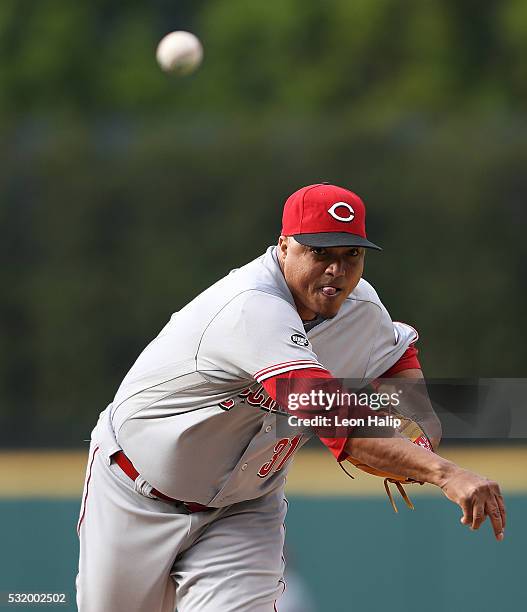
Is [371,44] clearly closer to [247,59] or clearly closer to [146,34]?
[247,59]

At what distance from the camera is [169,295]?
352 inches

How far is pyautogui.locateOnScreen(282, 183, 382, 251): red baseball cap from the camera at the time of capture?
9.60 feet

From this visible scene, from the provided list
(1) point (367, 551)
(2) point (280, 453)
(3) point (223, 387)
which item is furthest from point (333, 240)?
(1) point (367, 551)

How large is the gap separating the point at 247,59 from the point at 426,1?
1.75 metres

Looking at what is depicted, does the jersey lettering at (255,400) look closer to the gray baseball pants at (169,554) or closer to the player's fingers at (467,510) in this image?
the gray baseball pants at (169,554)

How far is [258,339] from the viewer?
2.77m

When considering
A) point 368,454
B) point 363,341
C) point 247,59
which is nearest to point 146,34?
point 247,59

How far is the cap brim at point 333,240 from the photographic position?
2.90 metres

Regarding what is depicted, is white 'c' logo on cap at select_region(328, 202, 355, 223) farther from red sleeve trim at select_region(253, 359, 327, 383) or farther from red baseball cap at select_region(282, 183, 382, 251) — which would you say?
red sleeve trim at select_region(253, 359, 327, 383)

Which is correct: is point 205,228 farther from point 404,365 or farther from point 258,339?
point 258,339

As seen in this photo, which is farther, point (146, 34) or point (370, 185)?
point (146, 34)

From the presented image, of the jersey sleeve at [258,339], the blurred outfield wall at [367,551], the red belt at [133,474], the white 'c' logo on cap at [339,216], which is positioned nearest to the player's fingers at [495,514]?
the jersey sleeve at [258,339]

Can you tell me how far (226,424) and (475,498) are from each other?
83cm

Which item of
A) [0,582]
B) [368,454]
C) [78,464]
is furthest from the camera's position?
[78,464]
